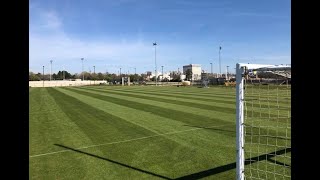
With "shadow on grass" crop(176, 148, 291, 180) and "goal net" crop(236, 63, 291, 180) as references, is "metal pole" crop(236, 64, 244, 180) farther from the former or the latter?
"shadow on grass" crop(176, 148, 291, 180)

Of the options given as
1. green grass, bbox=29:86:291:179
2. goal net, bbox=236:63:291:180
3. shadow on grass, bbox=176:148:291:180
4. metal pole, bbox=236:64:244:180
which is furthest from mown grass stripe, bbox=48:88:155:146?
metal pole, bbox=236:64:244:180

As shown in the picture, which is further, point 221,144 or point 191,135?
point 191,135

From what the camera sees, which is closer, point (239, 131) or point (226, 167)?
point (239, 131)

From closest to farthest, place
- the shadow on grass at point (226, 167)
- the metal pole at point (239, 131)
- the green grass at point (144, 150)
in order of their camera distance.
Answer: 1. the metal pole at point (239, 131)
2. the shadow on grass at point (226, 167)
3. the green grass at point (144, 150)

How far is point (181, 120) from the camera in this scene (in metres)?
13.5

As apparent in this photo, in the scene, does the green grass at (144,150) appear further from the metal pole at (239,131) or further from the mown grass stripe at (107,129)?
the metal pole at (239,131)

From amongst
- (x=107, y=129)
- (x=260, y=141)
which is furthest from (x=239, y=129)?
(x=107, y=129)

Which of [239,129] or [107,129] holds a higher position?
[239,129]

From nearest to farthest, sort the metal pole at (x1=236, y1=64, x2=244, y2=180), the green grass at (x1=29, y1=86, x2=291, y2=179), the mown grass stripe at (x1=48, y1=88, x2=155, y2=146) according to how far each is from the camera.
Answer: the metal pole at (x1=236, y1=64, x2=244, y2=180) → the green grass at (x1=29, y1=86, x2=291, y2=179) → the mown grass stripe at (x1=48, y1=88, x2=155, y2=146)

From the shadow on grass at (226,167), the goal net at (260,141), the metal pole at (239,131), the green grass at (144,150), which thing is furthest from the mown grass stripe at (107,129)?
the metal pole at (239,131)

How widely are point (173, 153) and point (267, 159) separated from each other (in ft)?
7.08

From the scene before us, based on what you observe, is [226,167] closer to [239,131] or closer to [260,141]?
[239,131]
